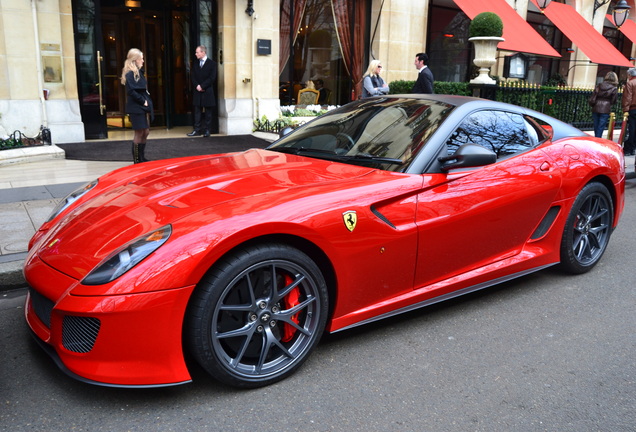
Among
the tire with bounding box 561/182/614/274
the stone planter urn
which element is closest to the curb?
the tire with bounding box 561/182/614/274

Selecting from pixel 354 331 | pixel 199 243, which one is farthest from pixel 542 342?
pixel 199 243

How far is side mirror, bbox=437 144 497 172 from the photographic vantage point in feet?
11.7

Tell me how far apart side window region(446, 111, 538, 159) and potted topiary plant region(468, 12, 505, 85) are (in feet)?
31.9

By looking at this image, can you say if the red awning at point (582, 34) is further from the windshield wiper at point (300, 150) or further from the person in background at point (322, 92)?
the windshield wiper at point (300, 150)

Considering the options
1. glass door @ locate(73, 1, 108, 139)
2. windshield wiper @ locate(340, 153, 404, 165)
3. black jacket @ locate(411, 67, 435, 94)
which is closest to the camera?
windshield wiper @ locate(340, 153, 404, 165)

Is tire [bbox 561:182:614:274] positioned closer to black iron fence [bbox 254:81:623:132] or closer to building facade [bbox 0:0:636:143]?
black iron fence [bbox 254:81:623:132]

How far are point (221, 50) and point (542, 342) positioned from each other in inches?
447

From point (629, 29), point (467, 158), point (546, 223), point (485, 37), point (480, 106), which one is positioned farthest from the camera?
point (629, 29)

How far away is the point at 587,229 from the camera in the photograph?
4.75 meters

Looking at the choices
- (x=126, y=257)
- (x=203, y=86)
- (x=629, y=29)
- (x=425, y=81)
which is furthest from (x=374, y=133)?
(x=629, y=29)

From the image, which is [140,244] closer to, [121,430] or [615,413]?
[121,430]

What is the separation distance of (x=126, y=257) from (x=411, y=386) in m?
1.60

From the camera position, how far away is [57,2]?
428 inches

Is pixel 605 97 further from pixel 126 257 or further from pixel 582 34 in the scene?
pixel 126 257
